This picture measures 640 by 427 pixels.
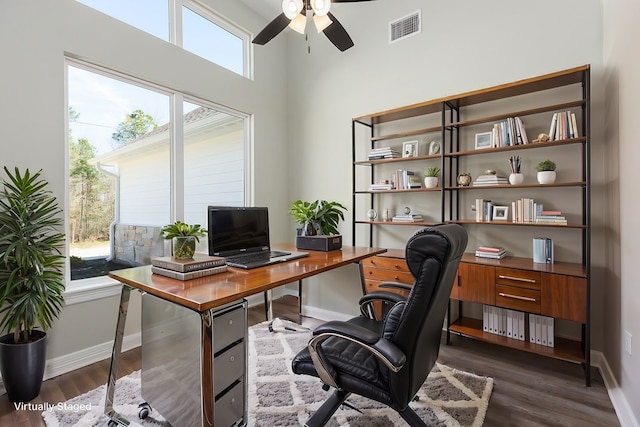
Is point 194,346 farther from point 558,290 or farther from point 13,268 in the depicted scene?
point 558,290

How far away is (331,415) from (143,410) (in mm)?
1084

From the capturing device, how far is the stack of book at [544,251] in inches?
97.2

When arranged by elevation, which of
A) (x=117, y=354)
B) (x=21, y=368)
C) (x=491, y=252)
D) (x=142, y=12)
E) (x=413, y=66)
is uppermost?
(x=142, y=12)

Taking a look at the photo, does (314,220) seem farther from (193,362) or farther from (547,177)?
(547,177)

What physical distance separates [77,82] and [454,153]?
321 cm

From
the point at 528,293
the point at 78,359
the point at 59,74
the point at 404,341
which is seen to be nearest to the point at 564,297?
the point at 528,293

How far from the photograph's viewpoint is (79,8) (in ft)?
8.06

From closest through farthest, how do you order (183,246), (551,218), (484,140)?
(183,246) → (551,218) → (484,140)

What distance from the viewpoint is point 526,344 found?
8.01 ft

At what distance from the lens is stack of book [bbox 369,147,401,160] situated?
127 inches

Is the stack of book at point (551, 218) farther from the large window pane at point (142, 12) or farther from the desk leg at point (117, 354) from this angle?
the large window pane at point (142, 12)

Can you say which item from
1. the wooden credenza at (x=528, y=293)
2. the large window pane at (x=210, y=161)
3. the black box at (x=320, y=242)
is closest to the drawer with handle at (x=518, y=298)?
the wooden credenza at (x=528, y=293)

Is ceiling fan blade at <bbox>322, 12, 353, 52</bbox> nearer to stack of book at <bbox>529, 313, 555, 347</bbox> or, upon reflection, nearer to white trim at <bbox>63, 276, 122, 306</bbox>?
stack of book at <bbox>529, 313, 555, 347</bbox>

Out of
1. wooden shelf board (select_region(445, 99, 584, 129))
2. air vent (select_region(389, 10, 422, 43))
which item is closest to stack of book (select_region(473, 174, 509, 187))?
wooden shelf board (select_region(445, 99, 584, 129))
